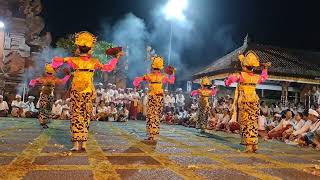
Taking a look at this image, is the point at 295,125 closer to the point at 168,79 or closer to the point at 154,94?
the point at 168,79

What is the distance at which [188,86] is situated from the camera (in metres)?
33.6

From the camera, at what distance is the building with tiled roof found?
2228 cm

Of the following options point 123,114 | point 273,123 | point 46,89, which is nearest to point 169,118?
point 123,114

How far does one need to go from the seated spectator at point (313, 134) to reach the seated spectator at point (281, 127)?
1099 millimetres

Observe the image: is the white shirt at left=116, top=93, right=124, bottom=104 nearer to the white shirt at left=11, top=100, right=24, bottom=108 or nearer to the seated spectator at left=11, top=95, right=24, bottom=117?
the white shirt at left=11, top=100, right=24, bottom=108

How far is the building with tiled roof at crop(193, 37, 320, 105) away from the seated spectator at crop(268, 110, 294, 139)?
7384mm

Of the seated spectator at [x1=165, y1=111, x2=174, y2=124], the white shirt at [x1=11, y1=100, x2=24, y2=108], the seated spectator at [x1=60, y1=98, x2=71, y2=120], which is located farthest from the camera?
the seated spectator at [x1=165, y1=111, x2=174, y2=124]

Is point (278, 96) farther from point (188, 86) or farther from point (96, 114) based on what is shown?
point (96, 114)

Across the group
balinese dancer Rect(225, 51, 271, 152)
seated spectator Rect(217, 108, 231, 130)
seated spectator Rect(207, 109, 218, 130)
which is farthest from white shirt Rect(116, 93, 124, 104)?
balinese dancer Rect(225, 51, 271, 152)

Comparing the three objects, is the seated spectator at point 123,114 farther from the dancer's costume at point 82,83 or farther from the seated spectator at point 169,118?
the dancer's costume at point 82,83

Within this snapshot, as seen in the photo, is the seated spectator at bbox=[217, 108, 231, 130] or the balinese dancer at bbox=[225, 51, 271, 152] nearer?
the balinese dancer at bbox=[225, 51, 271, 152]

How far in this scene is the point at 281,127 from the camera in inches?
500

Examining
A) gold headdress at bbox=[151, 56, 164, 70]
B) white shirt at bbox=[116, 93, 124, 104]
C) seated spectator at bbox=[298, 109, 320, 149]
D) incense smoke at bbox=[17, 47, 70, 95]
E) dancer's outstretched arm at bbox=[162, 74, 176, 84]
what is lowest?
seated spectator at bbox=[298, 109, 320, 149]

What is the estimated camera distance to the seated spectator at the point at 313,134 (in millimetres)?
10305
